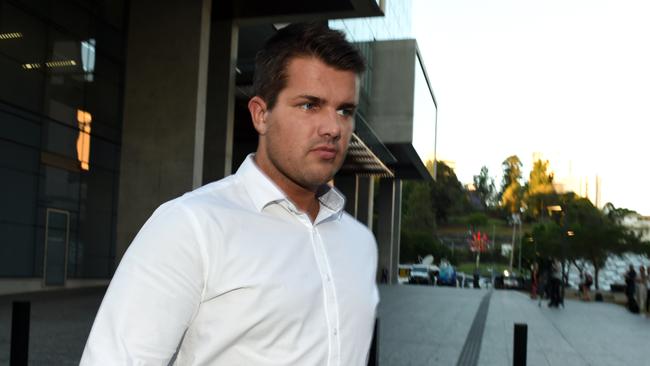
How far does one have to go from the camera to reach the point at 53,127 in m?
18.2

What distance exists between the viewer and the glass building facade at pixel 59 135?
1650 centimetres

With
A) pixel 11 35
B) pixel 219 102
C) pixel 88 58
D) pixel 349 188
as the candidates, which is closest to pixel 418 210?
pixel 349 188

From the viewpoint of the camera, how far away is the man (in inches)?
50.8

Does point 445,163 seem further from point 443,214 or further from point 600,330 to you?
point 600,330

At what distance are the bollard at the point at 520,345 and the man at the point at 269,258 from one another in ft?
9.52

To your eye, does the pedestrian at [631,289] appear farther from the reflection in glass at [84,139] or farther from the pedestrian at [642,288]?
the reflection in glass at [84,139]

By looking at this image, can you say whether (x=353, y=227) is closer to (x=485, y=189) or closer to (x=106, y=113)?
(x=106, y=113)

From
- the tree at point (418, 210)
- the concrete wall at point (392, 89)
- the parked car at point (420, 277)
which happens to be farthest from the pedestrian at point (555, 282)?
the tree at point (418, 210)

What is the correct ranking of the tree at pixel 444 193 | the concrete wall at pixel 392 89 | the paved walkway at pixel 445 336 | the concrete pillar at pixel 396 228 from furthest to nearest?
the tree at pixel 444 193 → the concrete pillar at pixel 396 228 → the concrete wall at pixel 392 89 → the paved walkway at pixel 445 336

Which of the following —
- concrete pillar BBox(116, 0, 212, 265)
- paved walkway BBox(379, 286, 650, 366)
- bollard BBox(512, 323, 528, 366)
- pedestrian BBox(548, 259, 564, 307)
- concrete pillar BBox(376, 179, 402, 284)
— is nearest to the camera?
bollard BBox(512, 323, 528, 366)

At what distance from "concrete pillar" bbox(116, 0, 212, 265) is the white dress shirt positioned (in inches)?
516

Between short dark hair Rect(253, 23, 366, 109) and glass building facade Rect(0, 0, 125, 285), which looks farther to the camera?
glass building facade Rect(0, 0, 125, 285)

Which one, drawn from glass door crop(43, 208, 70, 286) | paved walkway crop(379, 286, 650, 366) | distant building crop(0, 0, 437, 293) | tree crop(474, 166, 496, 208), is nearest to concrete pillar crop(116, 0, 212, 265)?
distant building crop(0, 0, 437, 293)

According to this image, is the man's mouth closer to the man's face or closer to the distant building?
the man's face
